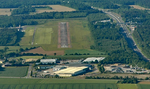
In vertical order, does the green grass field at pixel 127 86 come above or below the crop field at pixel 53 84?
below

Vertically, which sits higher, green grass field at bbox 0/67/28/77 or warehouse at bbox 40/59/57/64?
warehouse at bbox 40/59/57/64

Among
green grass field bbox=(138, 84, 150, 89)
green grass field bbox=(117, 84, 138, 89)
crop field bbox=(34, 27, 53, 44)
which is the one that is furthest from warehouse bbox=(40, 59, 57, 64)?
green grass field bbox=(138, 84, 150, 89)

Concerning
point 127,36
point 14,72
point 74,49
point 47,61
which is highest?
point 127,36

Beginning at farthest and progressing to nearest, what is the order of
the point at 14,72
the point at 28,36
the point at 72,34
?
the point at 72,34
the point at 28,36
the point at 14,72

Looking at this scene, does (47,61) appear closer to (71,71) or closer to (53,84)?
(71,71)

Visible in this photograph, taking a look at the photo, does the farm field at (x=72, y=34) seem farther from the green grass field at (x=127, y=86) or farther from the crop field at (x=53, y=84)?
the green grass field at (x=127, y=86)

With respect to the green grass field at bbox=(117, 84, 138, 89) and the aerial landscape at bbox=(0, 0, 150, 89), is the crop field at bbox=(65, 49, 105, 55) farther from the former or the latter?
the green grass field at bbox=(117, 84, 138, 89)

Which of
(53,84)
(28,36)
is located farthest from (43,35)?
(53,84)

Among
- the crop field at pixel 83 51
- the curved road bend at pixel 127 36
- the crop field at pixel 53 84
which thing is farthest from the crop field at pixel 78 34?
the crop field at pixel 53 84
